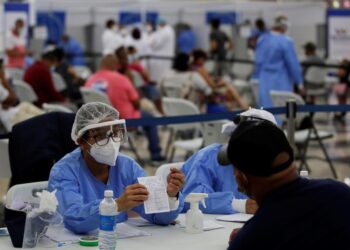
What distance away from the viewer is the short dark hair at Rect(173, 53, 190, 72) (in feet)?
32.7

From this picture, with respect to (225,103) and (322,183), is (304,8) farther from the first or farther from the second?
(322,183)

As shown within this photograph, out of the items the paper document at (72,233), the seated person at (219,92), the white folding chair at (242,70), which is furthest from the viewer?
the white folding chair at (242,70)

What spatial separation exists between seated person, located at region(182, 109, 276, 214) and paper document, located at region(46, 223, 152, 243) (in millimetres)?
424

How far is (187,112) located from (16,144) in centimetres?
313

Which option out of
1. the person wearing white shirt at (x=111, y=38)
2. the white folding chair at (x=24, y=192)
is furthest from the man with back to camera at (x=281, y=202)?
the person wearing white shirt at (x=111, y=38)

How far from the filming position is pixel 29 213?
127 inches

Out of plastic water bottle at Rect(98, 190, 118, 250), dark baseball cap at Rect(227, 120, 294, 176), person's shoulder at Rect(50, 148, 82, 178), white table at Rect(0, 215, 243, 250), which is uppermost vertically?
dark baseball cap at Rect(227, 120, 294, 176)

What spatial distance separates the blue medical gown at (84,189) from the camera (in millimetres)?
3416

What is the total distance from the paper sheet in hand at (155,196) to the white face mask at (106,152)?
290 millimetres

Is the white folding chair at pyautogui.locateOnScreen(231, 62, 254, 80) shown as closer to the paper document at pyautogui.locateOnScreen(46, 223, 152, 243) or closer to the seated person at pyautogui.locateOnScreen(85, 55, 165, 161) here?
the seated person at pyautogui.locateOnScreen(85, 55, 165, 161)

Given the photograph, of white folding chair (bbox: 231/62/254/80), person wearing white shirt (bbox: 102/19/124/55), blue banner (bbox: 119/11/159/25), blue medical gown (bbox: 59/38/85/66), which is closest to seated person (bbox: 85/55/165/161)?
white folding chair (bbox: 231/62/254/80)

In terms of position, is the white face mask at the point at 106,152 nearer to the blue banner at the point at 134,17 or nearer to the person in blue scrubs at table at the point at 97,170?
the person in blue scrubs at table at the point at 97,170

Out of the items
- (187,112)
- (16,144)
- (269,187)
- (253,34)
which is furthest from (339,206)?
(253,34)

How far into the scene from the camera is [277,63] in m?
10.1
